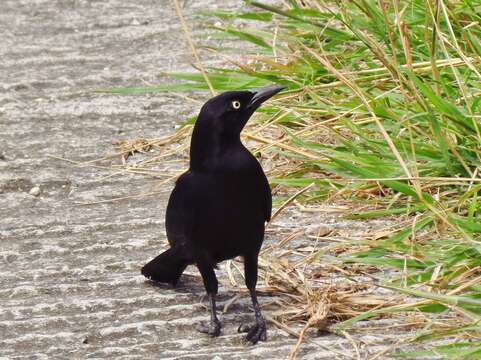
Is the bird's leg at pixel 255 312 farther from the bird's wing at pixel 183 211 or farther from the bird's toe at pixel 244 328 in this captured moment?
the bird's wing at pixel 183 211

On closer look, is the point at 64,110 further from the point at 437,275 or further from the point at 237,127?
the point at 437,275

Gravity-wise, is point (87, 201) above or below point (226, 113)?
below

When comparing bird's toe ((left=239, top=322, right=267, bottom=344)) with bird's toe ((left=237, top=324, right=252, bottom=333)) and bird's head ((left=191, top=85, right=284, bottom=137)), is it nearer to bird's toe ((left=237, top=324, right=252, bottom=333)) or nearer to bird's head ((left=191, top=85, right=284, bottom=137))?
bird's toe ((left=237, top=324, right=252, bottom=333))

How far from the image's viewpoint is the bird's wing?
3.41 meters

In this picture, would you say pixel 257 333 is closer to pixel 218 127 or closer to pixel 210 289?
pixel 210 289

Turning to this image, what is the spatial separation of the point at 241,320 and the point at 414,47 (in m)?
Result: 1.62

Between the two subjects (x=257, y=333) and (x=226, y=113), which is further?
(x=226, y=113)

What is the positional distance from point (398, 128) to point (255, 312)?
1.09m

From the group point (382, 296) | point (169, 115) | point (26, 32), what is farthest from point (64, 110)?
point (382, 296)

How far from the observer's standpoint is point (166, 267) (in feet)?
12.2

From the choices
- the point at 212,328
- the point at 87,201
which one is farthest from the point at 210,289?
the point at 87,201

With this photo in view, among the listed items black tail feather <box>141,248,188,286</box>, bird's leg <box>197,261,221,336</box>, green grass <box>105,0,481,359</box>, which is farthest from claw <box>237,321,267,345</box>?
black tail feather <box>141,248,188,286</box>

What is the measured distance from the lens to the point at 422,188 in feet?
13.0

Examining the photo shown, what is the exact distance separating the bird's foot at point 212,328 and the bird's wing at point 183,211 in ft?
0.82
